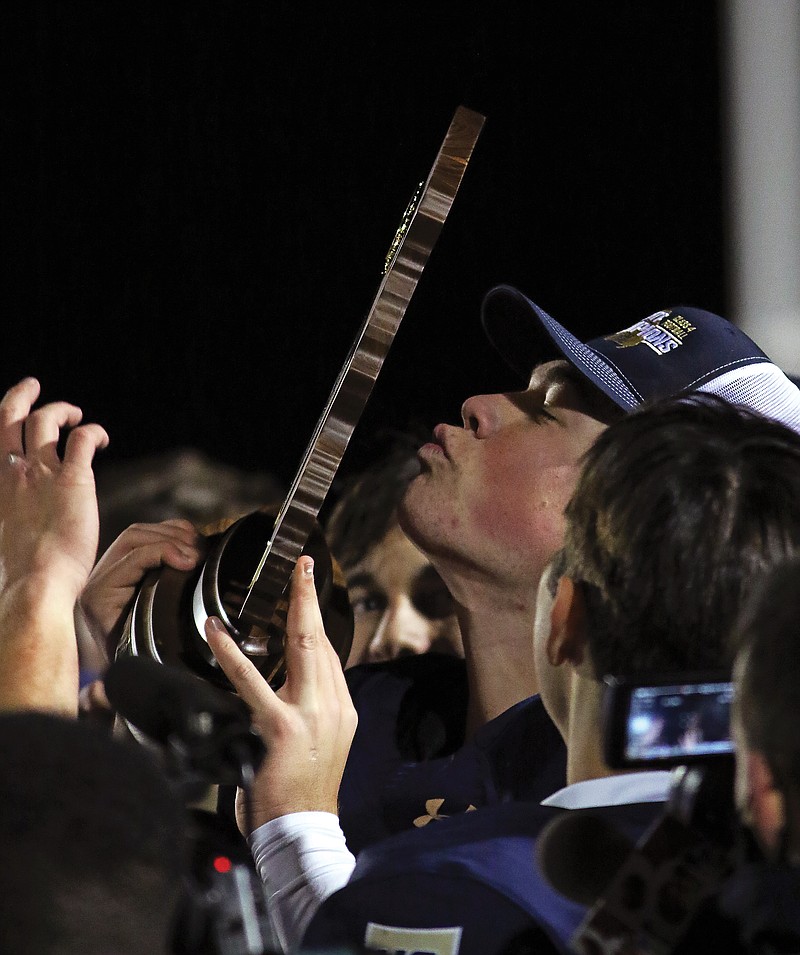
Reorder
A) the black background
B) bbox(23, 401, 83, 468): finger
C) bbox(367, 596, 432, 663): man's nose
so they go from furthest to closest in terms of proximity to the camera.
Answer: the black background < bbox(367, 596, 432, 663): man's nose < bbox(23, 401, 83, 468): finger

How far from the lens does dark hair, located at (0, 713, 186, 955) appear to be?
614 millimetres

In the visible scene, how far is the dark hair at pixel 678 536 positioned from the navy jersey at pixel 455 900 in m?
0.13

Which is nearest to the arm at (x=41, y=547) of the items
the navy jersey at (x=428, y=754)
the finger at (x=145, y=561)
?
the finger at (x=145, y=561)

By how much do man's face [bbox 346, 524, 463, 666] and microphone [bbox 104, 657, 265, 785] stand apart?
1664mm

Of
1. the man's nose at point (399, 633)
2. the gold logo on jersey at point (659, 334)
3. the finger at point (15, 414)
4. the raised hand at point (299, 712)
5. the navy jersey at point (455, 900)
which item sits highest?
the gold logo on jersey at point (659, 334)

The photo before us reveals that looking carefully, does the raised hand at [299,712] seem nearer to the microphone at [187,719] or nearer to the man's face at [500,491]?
the man's face at [500,491]

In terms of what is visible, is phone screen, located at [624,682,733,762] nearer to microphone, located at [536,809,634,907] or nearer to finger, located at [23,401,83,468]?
microphone, located at [536,809,634,907]

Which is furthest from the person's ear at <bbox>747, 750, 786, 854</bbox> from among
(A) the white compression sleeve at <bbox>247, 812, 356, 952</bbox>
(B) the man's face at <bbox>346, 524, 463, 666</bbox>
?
(B) the man's face at <bbox>346, 524, 463, 666</bbox>

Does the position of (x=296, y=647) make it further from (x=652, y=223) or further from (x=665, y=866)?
(x=652, y=223)

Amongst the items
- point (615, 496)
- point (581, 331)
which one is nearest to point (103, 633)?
point (615, 496)

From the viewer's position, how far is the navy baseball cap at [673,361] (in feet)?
5.73

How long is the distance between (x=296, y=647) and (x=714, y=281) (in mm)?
2104

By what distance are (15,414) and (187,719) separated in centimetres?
77

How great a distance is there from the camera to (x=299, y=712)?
4.62 feet
